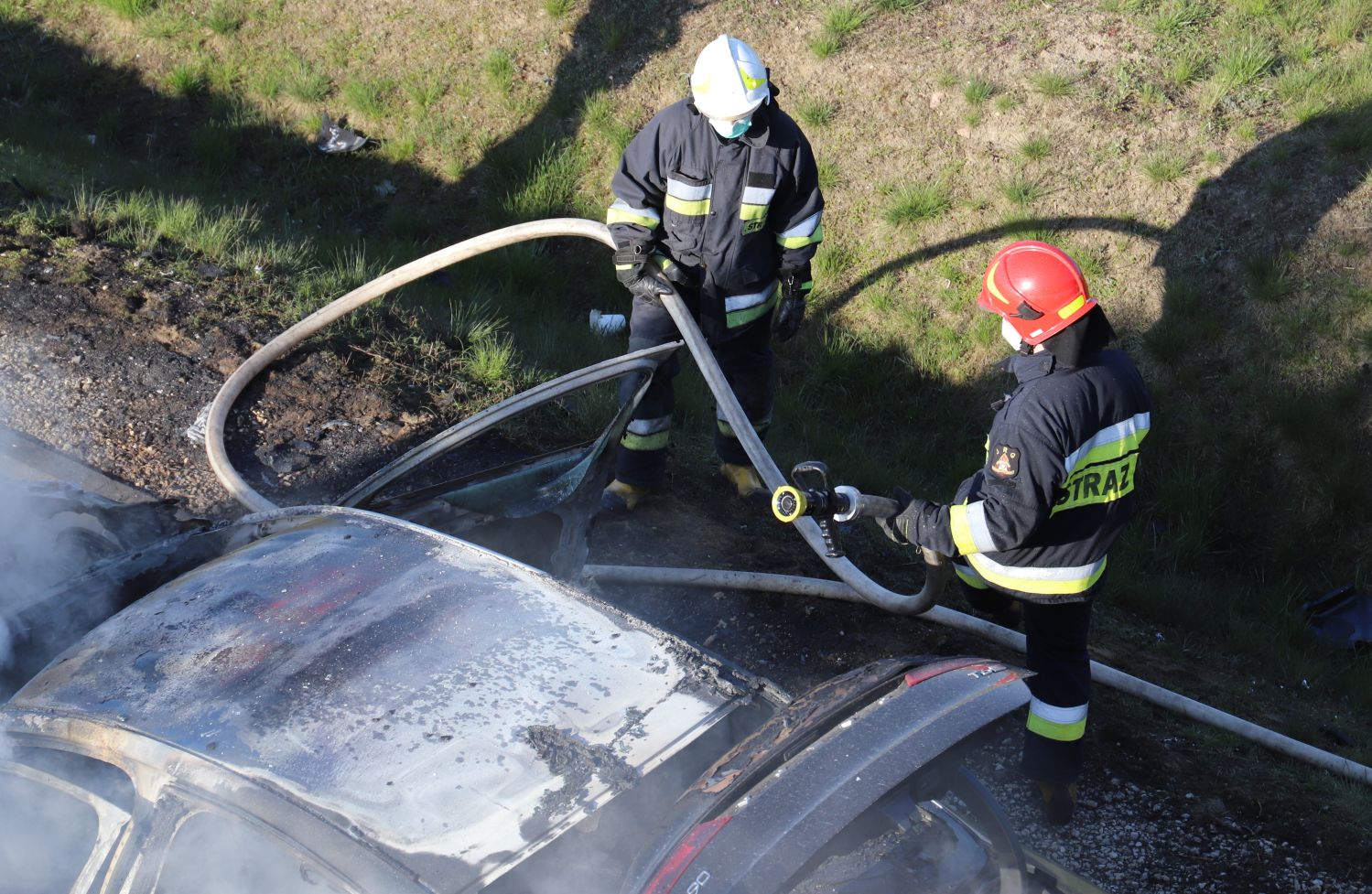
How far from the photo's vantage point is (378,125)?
815 centimetres

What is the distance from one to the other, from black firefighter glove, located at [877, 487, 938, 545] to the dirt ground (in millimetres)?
1071

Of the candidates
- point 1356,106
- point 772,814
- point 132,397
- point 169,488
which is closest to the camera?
point 772,814

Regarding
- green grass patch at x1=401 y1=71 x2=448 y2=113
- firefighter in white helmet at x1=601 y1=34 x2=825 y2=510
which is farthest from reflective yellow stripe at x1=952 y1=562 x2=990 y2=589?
green grass patch at x1=401 y1=71 x2=448 y2=113

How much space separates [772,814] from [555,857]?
504mm

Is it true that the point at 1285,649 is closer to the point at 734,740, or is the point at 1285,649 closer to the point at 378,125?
the point at 734,740

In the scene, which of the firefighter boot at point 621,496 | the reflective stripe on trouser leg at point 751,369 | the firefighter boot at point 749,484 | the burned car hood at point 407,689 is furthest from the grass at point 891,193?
the burned car hood at point 407,689

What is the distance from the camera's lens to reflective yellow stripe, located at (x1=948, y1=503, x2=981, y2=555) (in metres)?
3.10

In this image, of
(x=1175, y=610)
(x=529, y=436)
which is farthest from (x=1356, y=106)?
(x=529, y=436)

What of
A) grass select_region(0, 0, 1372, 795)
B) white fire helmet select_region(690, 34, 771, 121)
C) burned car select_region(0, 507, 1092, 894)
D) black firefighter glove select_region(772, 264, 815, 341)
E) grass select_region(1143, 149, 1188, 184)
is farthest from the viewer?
grass select_region(1143, 149, 1188, 184)

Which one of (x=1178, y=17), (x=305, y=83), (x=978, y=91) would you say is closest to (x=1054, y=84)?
(x=978, y=91)

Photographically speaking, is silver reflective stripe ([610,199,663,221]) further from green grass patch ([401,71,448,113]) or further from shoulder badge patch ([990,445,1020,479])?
green grass patch ([401,71,448,113])

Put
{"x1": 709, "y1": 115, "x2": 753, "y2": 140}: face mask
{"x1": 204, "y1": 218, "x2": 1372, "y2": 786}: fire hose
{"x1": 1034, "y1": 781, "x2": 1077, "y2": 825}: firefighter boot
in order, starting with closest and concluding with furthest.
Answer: {"x1": 1034, "y1": 781, "x2": 1077, "y2": 825}: firefighter boot → {"x1": 204, "y1": 218, "x2": 1372, "y2": 786}: fire hose → {"x1": 709, "y1": 115, "x2": 753, "y2": 140}: face mask

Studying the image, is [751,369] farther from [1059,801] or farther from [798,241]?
[1059,801]

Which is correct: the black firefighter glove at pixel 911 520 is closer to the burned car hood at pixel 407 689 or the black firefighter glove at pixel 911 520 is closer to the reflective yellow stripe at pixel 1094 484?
the reflective yellow stripe at pixel 1094 484
